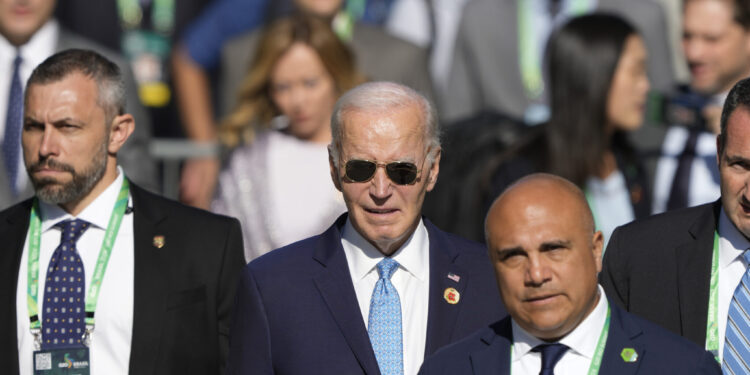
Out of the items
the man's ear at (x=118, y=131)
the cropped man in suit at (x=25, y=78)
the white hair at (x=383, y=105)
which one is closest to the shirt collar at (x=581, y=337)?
the white hair at (x=383, y=105)

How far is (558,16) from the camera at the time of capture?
28.7 ft

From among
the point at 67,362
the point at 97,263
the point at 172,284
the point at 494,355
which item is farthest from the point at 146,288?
the point at 494,355

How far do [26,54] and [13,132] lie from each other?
52 centimetres

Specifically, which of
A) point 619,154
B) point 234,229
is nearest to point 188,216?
point 234,229

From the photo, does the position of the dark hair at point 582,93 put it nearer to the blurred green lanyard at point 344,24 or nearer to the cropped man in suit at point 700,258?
the blurred green lanyard at point 344,24

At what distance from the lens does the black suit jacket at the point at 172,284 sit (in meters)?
5.26

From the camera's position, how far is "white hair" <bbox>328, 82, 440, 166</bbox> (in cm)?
481

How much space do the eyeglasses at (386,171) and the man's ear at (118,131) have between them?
50.4 inches

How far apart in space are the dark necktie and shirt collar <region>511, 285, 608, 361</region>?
9.99ft

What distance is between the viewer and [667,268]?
16.2 feet

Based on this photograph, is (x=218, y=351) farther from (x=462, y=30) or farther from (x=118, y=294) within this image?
(x=462, y=30)

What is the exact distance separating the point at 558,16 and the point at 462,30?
23.8 inches

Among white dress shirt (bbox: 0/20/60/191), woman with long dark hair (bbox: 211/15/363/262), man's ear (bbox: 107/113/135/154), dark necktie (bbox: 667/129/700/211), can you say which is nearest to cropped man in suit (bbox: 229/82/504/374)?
man's ear (bbox: 107/113/135/154)

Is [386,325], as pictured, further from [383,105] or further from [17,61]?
[17,61]
